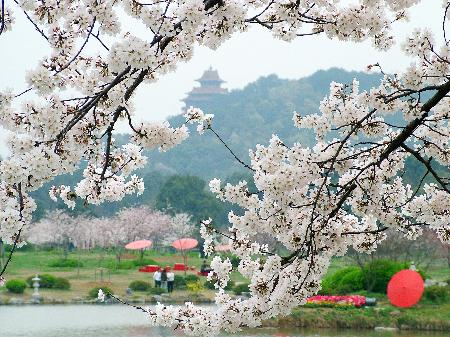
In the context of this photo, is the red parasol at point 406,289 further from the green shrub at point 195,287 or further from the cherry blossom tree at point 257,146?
the cherry blossom tree at point 257,146

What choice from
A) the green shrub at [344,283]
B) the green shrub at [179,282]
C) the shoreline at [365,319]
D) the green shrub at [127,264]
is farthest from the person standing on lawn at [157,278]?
the green shrub at [127,264]

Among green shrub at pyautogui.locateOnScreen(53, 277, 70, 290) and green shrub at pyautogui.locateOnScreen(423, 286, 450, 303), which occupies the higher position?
green shrub at pyautogui.locateOnScreen(53, 277, 70, 290)

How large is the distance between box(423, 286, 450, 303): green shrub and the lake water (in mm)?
2441

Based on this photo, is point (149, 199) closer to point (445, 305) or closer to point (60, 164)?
point (445, 305)

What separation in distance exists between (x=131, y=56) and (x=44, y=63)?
62 centimetres

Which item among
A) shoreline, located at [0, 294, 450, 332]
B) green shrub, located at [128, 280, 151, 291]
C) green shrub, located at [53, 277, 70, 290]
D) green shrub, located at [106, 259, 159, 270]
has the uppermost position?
green shrub, located at [106, 259, 159, 270]

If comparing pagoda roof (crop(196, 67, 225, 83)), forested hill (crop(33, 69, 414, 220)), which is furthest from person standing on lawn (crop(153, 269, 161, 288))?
pagoda roof (crop(196, 67, 225, 83))

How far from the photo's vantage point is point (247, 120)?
348 feet

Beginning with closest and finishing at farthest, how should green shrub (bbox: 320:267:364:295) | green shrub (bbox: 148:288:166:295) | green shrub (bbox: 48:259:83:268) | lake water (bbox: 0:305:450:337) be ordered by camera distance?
lake water (bbox: 0:305:450:337), green shrub (bbox: 320:267:364:295), green shrub (bbox: 148:288:166:295), green shrub (bbox: 48:259:83:268)

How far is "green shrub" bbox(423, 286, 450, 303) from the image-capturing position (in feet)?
69.7

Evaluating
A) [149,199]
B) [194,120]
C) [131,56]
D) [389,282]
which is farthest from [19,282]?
[149,199]

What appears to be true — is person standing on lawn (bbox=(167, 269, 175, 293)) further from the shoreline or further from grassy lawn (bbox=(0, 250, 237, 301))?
the shoreline

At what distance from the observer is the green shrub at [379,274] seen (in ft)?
74.6

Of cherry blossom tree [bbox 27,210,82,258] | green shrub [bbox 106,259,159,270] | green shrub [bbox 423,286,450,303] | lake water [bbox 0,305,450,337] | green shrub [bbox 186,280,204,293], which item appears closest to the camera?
lake water [bbox 0,305,450,337]
